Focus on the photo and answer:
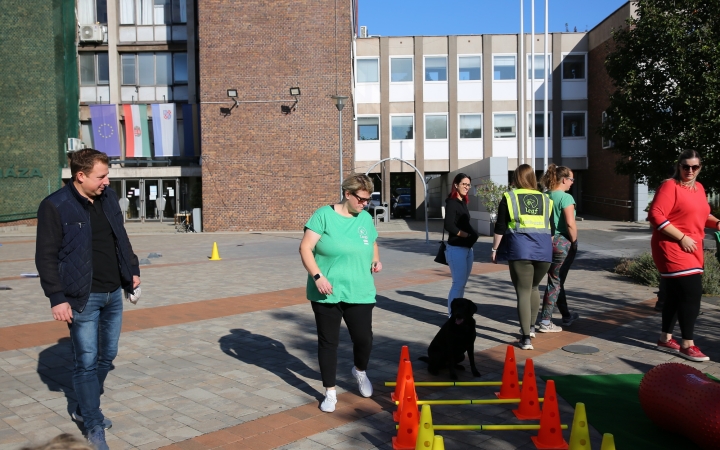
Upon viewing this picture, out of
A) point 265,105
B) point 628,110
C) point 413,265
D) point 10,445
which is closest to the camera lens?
point 10,445

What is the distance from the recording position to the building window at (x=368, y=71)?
38281mm

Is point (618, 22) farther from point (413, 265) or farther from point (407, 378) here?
point (407, 378)

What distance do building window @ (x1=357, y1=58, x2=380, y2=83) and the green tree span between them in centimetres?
2599

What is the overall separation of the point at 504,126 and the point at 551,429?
3495 cm

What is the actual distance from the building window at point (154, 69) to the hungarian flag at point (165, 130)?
1840 mm

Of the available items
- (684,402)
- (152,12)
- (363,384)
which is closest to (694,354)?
(684,402)

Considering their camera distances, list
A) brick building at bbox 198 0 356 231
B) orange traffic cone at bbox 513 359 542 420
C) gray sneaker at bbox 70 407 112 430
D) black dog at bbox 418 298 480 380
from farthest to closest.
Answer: brick building at bbox 198 0 356 231, black dog at bbox 418 298 480 380, orange traffic cone at bbox 513 359 542 420, gray sneaker at bbox 70 407 112 430

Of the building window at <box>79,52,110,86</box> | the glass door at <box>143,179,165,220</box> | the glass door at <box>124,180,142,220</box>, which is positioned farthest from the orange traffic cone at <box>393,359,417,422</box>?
the building window at <box>79,52,110,86</box>

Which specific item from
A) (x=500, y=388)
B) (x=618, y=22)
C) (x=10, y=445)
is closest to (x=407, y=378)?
(x=500, y=388)

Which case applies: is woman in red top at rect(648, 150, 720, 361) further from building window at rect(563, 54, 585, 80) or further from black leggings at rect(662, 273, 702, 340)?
building window at rect(563, 54, 585, 80)

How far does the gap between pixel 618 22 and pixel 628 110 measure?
22967 millimetres

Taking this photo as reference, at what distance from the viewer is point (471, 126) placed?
37781mm

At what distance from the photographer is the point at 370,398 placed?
5289 mm

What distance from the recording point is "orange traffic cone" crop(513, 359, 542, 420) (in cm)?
474
